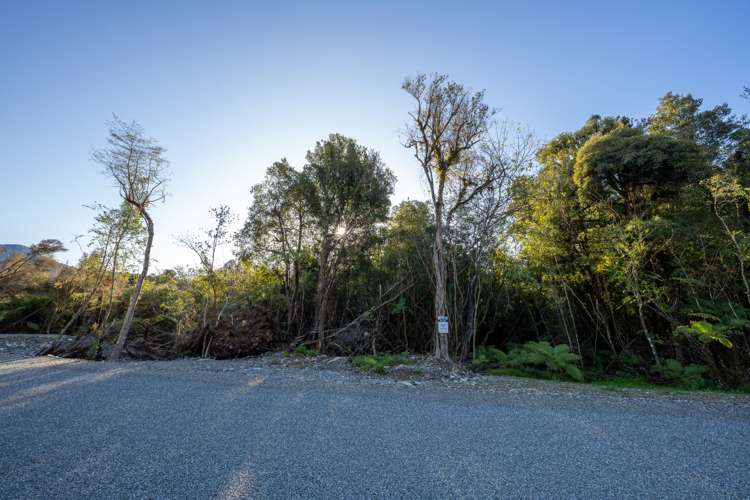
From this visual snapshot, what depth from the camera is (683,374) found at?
620cm

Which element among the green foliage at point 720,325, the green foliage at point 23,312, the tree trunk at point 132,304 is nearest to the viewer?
the green foliage at point 720,325

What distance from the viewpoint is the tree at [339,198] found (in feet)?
32.1

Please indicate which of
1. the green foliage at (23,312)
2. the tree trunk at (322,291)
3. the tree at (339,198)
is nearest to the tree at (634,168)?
the tree at (339,198)

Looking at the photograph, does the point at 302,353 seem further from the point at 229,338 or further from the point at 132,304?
the point at 132,304

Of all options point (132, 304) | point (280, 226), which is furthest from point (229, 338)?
point (280, 226)

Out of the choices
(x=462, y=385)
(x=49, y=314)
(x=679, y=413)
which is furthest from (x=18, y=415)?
(x=49, y=314)

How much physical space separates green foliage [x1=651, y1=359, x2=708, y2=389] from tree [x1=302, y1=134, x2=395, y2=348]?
783 cm

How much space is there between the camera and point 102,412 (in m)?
3.08

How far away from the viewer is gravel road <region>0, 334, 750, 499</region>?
182 cm

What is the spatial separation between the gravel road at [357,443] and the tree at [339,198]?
19.9 feet

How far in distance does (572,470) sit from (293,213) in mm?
9866

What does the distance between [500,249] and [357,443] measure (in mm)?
7591

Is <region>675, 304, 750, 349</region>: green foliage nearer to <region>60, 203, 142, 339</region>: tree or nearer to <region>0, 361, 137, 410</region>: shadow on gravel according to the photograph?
<region>0, 361, 137, 410</region>: shadow on gravel

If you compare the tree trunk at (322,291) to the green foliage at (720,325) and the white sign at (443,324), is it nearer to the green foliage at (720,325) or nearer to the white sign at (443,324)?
the white sign at (443,324)
